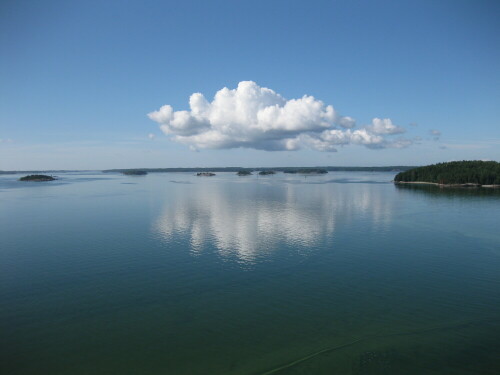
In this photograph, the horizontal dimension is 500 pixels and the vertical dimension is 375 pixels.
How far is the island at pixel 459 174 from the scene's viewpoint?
117m

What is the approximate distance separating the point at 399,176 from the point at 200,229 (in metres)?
139

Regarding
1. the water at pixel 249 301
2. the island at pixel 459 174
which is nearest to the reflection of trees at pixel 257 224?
the water at pixel 249 301

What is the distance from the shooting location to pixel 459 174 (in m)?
123

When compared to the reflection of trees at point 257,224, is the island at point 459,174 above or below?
above

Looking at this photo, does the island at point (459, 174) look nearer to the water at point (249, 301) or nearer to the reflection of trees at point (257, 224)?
the reflection of trees at point (257, 224)

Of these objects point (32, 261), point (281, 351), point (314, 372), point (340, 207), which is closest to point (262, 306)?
point (281, 351)

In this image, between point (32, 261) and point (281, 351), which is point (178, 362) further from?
point (32, 261)

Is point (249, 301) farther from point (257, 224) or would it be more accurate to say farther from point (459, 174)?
point (459, 174)

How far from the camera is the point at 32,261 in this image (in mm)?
27703

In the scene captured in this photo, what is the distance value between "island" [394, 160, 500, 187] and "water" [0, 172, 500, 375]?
9771 centimetres

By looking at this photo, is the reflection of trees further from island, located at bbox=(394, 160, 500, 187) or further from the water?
island, located at bbox=(394, 160, 500, 187)

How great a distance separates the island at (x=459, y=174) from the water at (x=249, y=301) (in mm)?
97712

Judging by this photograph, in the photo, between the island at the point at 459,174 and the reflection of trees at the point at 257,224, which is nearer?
the reflection of trees at the point at 257,224

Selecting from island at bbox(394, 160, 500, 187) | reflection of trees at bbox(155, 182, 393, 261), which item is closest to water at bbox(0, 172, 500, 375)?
reflection of trees at bbox(155, 182, 393, 261)
